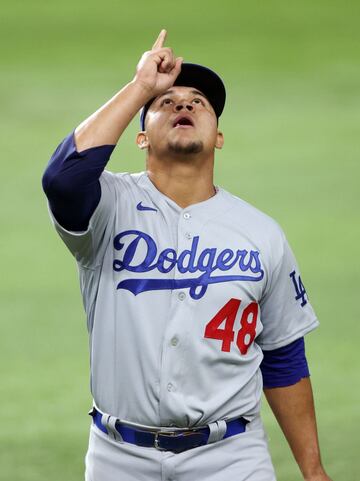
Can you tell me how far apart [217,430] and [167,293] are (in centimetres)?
44

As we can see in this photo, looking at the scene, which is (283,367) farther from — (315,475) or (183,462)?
(183,462)

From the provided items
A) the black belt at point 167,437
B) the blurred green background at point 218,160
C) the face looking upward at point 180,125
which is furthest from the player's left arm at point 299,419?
the blurred green background at point 218,160

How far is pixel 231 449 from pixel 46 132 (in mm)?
5211

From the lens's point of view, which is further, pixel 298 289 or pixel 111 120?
pixel 298 289

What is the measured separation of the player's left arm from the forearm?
107 cm

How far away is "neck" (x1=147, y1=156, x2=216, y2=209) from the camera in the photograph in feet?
12.9

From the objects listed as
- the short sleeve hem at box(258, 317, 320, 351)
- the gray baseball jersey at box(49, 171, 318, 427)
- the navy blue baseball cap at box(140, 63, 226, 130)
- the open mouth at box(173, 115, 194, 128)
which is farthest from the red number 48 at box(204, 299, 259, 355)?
the navy blue baseball cap at box(140, 63, 226, 130)

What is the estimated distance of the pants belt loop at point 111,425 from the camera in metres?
3.71

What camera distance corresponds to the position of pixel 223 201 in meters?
4.00

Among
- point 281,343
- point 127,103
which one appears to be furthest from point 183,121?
point 281,343

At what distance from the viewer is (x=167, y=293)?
375 centimetres

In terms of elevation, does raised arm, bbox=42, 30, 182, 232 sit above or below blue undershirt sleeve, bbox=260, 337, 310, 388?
above

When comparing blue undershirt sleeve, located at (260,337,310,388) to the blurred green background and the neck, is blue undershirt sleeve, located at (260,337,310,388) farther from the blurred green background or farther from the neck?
the blurred green background

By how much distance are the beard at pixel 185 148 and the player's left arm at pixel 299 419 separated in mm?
831
